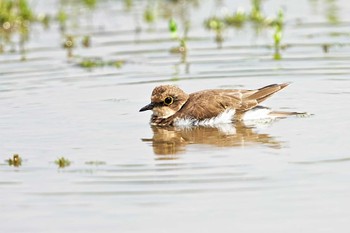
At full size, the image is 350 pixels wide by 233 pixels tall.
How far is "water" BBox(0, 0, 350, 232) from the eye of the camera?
883cm

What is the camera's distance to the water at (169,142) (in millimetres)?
8828

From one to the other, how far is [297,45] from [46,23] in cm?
577

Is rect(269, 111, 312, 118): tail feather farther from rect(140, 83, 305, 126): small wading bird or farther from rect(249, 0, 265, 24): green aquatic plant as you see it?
rect(249, 0, 265, 24): green aquatic plant

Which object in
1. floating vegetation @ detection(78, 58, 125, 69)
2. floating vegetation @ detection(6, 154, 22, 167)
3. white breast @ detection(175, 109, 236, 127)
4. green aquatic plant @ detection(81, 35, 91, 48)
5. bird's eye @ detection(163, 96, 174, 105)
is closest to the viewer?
floating vegetation @ detection(6, 154, 22, 167)

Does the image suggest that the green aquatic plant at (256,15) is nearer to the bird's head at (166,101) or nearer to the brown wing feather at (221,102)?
the bird's head at (166,101)

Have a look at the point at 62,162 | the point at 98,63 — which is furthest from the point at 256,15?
the point at 62,162

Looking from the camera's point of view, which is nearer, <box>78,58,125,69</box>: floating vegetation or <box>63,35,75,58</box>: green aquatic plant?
<box>78,58,125,69</box>: floating vegetation

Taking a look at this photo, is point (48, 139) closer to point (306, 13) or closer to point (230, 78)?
point (230, 78)

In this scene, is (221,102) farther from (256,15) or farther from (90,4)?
(90,4)

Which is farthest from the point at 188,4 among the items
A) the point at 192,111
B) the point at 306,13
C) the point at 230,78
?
the point at 192,111

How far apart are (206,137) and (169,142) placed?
0.48 metres

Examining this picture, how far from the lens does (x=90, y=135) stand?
12227mm


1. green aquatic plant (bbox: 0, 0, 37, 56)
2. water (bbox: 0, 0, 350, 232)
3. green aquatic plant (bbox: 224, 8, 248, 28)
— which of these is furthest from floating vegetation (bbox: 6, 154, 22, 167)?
green aquatic plant (bbox: 224, 8, 248, 28)

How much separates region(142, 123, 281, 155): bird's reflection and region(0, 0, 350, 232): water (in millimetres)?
24
